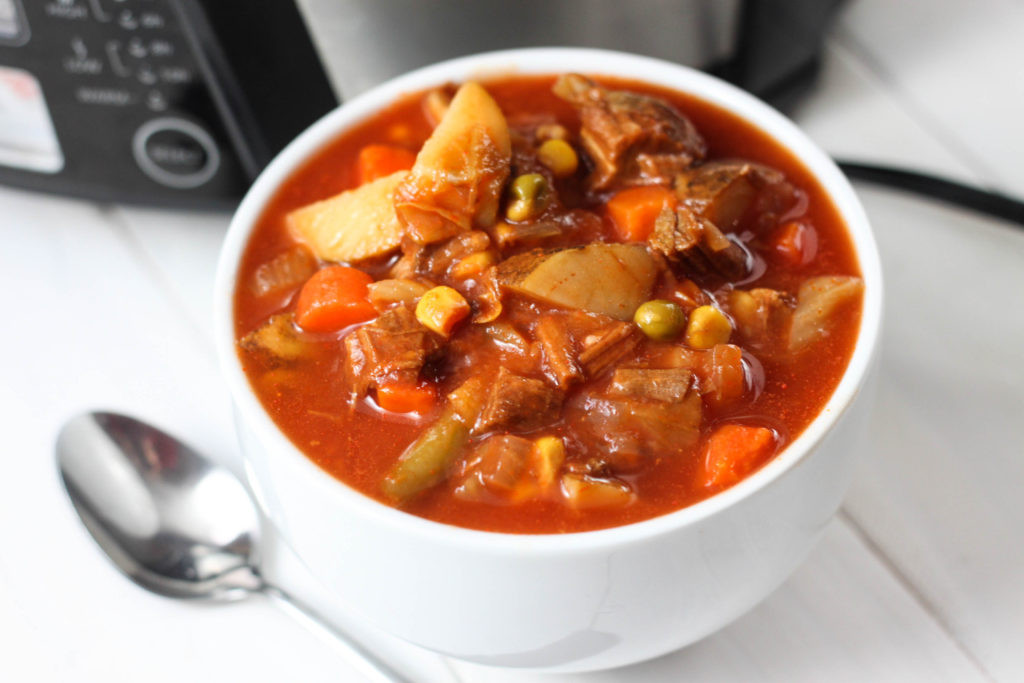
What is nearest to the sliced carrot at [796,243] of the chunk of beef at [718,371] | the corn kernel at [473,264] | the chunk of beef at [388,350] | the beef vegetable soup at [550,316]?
the beef vegetable soup at [550,316]

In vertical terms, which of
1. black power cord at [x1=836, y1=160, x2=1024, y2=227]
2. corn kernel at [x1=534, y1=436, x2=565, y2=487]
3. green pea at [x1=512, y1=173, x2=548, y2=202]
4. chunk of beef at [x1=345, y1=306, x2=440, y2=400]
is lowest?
black power cord at [x1=836, y1=160, x2=1024, y2=227]

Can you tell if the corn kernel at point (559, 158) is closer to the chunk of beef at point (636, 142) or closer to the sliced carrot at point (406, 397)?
the chunk of beef at point (636, 142)

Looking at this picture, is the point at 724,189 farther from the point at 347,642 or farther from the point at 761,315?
the point at 347,642

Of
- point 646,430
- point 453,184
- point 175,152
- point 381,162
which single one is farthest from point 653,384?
point 175,152

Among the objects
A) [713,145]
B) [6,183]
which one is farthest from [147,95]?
[713,145]

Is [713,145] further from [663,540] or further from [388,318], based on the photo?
[663,540]

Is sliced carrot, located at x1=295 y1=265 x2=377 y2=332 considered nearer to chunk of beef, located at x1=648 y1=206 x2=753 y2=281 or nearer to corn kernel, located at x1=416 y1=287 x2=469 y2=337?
corn kernel, located at x1=416 y1=287 x2=469 y2=337

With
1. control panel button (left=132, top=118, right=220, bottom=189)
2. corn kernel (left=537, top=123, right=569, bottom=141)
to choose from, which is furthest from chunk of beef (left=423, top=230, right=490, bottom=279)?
control panel button (left=132, top=118, right=220, bottom=189)
